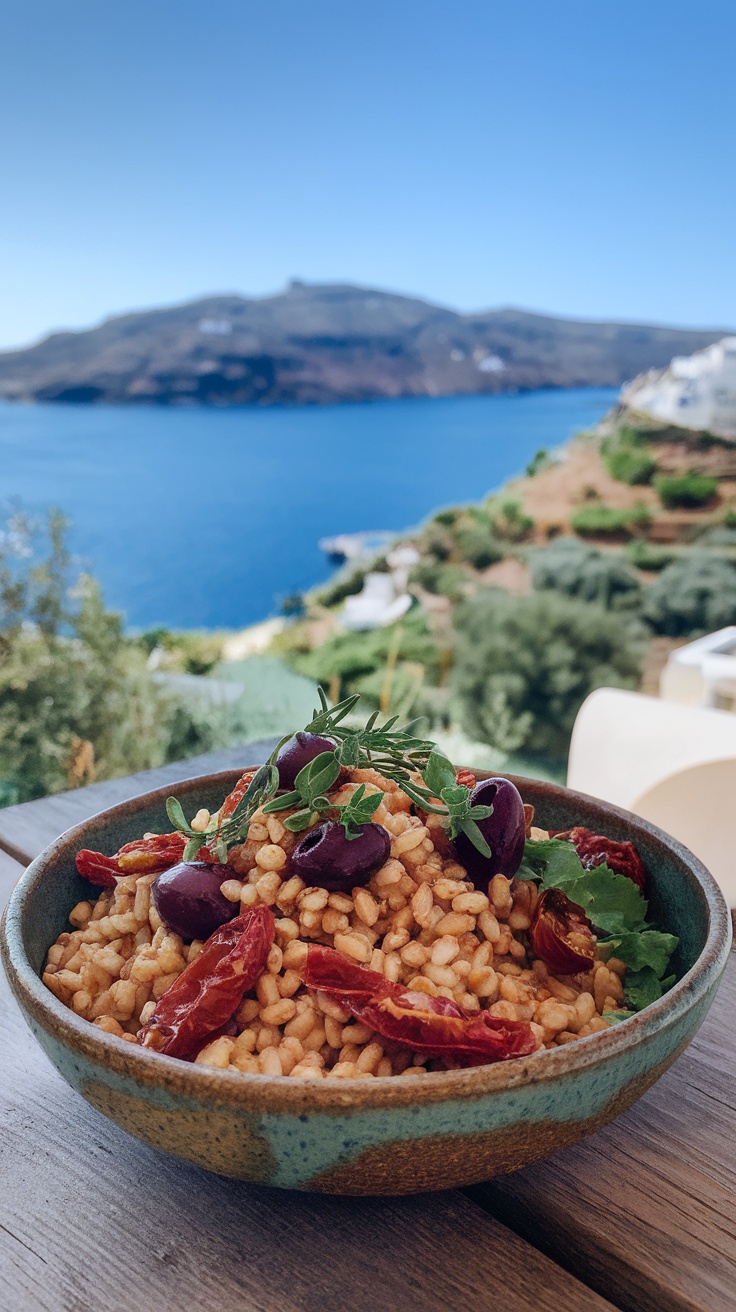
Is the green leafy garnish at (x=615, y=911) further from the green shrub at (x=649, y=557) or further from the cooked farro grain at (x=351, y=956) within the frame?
the green shrub at (x=649, y=557)

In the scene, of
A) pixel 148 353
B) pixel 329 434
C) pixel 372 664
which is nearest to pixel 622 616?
pixel 372 664

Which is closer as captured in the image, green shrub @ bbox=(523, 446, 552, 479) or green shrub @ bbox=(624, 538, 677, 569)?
green shrub @ bbox=(624, 538, 677, 569)

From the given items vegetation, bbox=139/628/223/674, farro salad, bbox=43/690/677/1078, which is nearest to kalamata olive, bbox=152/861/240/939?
farro salad, bbox=43/690/677/1078

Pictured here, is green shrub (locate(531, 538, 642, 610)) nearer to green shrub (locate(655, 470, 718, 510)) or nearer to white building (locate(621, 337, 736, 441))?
green shrub (locate(655, 470, 718, 510))

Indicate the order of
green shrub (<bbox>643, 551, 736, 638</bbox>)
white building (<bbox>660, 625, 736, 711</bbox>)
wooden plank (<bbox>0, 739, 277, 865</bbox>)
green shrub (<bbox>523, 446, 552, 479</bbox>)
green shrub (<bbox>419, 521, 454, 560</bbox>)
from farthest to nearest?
green shrub (<bbox>523, 446, 552, 479</bbox>)
green shrub (<bbox>419, 521, 454, 560</bbox>)
green shrub (<bbox>643, 551, 736, 638</bbox>)
white building (<bbox>660, 625, 736, 711</bbox>)
wooden plank (<bbox>0, 739, 277, 865</bbox>)

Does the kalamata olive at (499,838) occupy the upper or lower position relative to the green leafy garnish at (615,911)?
upper

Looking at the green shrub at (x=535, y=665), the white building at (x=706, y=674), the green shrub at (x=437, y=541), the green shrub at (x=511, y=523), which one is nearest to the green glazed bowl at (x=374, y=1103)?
the white building at (x=706, y=674)

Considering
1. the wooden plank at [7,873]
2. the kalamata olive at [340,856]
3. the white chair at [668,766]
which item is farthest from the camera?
the white chair at [668,766]
